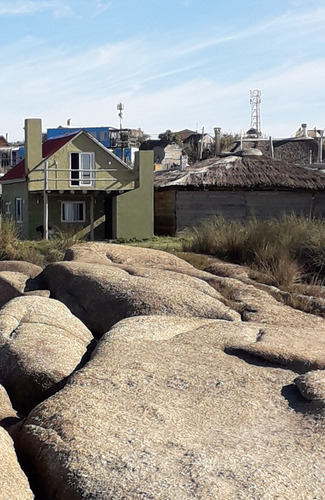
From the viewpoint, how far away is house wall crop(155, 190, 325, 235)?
3045cm

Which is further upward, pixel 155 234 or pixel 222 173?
pixel 222 173

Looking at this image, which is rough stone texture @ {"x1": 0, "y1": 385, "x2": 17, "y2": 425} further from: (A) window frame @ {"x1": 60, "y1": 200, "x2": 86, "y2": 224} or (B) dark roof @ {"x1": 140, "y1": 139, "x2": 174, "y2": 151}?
(B) dark roof @ {"x1": 140, "y1": 139, "x2": 174, "y2": 151}

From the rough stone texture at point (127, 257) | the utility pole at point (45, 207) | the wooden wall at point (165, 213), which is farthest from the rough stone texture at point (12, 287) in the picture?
the wooden wall at point (165, 213)

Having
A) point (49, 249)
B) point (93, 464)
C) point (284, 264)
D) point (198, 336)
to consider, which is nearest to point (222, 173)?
point (49, 249)

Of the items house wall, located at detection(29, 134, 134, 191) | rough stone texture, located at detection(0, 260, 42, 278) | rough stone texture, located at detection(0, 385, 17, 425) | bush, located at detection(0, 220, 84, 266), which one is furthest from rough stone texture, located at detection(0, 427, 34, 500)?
house wall, located at detection(29, 134, 134, 191)

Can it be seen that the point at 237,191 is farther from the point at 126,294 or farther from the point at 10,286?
the point at 126,294

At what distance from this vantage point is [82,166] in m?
32.6

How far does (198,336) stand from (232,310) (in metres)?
2.02

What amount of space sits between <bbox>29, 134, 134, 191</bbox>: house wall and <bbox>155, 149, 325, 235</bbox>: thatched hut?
173 centimetres

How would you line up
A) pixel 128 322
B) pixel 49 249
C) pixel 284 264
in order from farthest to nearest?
pixel 49 249
pixel 284 264
pixel 128 322

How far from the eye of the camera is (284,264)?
46.3ft

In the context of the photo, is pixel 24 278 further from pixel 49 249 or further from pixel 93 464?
pixel 93 464

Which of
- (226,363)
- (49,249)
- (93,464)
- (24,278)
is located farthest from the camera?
(49,249)

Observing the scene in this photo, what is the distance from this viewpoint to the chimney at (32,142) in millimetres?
31141
